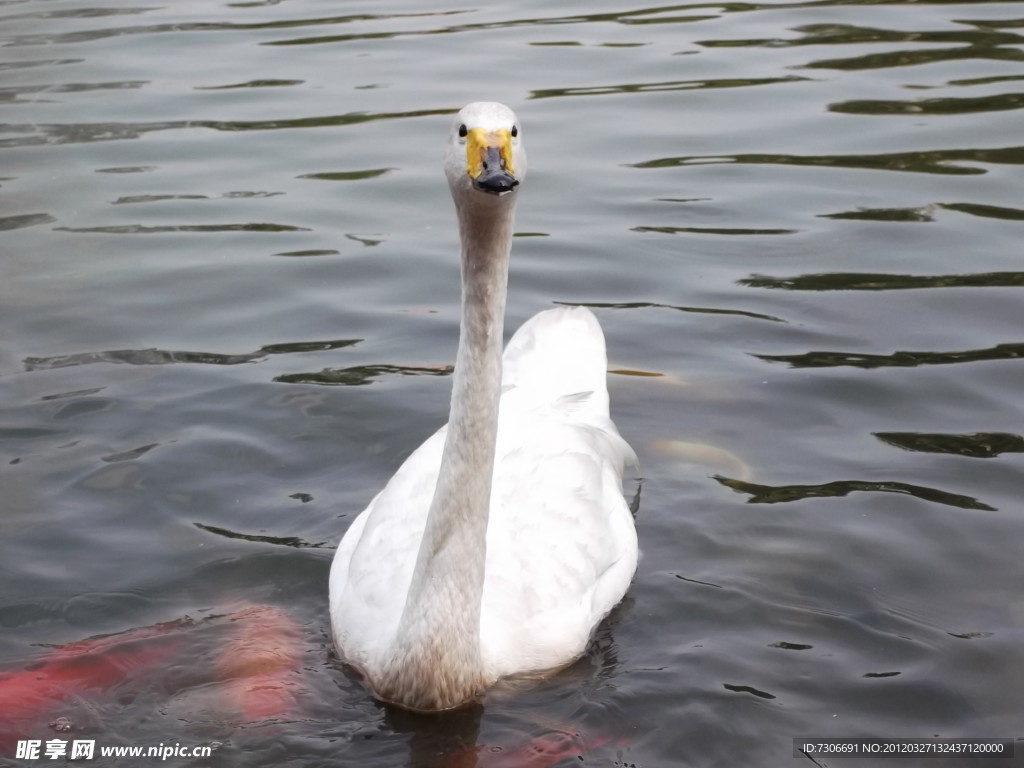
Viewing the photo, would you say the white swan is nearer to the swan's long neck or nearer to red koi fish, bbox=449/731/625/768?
the swan's long neck

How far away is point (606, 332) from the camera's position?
9344mm

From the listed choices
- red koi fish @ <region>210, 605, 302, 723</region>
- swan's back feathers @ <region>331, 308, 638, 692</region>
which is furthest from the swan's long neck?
red koi fish @ <region>210, 605, 302, 723</region>

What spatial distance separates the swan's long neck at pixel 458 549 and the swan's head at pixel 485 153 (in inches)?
23.7

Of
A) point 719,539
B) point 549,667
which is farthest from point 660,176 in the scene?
point 549,667

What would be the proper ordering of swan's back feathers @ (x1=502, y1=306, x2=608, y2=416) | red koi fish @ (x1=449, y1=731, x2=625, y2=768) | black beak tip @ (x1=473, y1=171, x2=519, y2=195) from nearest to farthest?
black beak tip @ (x1=473, y1=171, x2=519, y2=195), red koi fish @ (x1=449, y1=731, x2=625, y2=768), swan's back feathers @ (x1=502, y1=306, x2=608, y2=416)

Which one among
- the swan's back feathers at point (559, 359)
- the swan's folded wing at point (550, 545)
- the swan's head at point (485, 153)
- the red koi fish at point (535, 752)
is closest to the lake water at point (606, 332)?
the red koi fish at point (535, 752)

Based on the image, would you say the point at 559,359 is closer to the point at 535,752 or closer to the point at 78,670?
the point at 535,752

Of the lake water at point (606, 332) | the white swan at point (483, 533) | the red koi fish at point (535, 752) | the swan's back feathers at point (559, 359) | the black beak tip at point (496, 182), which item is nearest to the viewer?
the black beak tip at point (496, 182)

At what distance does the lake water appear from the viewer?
5918 mm

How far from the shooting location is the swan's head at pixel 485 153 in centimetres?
481

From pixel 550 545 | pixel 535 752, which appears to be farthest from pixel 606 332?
pixel 535 752

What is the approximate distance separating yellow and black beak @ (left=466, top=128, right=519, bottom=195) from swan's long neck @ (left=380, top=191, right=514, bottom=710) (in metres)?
0.71

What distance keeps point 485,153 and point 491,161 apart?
0.05 m

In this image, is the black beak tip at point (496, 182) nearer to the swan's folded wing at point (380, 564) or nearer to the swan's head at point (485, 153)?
the swan's head at point (485, 153)
